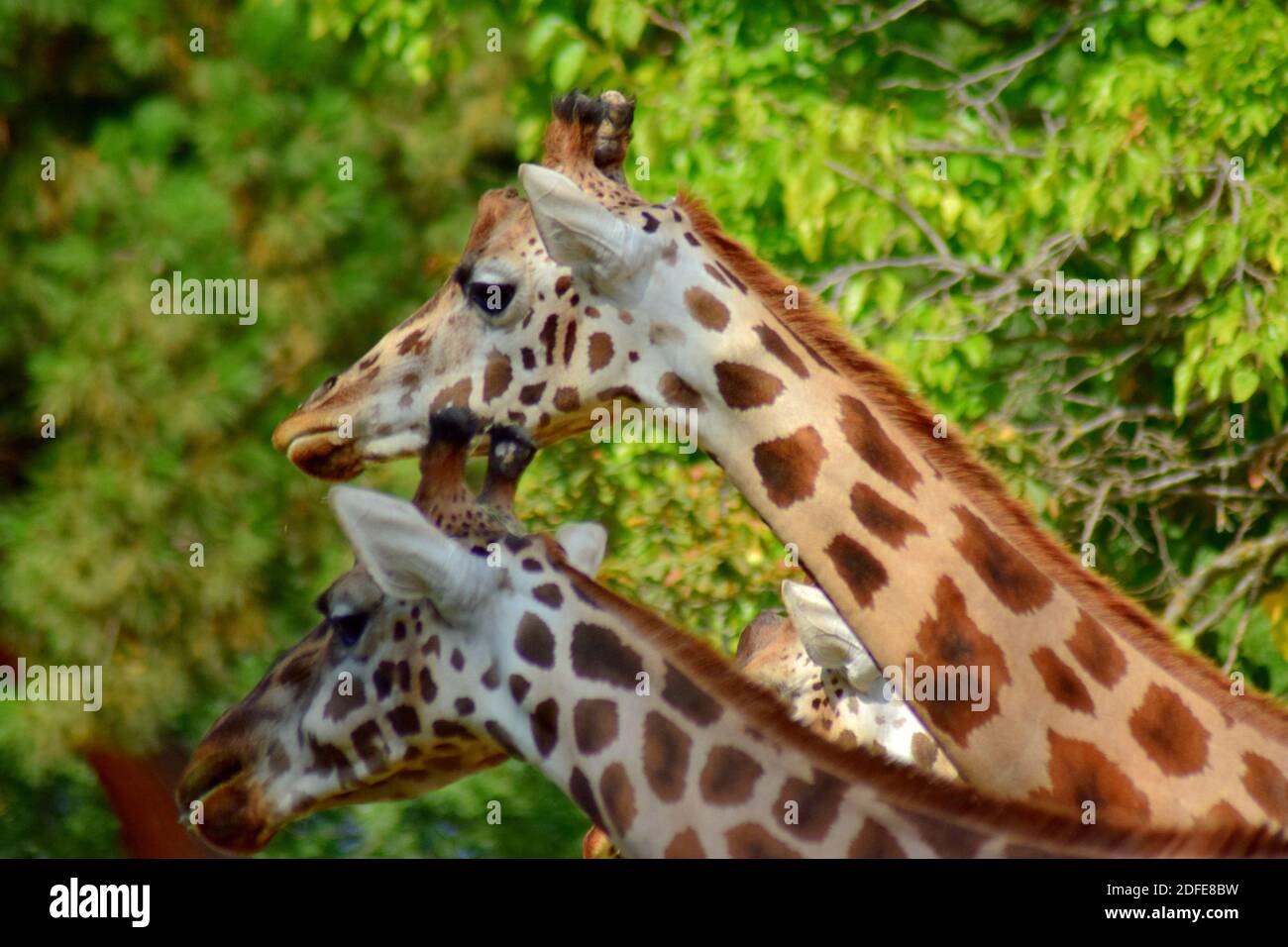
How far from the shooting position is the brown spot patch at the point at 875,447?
393cm

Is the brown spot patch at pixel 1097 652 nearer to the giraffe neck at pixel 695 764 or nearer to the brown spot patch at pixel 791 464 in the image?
the brown spot patch at pixel 791 464

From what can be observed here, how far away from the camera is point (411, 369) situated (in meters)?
4.41

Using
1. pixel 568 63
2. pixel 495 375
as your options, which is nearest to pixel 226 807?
pixel 495 375

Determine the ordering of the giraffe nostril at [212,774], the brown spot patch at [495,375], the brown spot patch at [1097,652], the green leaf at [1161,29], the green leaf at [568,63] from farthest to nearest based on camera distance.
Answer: the green leaf at [568,63] → the green leaf at [1161,29] → the brown spot patch at [495,375] → the brown spot patch at [1097,652] → the giraffe nostril at [212,774]

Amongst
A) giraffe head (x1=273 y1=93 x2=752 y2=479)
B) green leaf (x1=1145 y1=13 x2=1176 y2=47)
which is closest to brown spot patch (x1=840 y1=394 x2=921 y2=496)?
giraffe head (x1=273 y1=93 x2=752 y2=479)

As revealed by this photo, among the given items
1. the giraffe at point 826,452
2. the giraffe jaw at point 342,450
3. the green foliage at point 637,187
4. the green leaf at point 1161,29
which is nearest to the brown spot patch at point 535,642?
the giraffe at point 826,452

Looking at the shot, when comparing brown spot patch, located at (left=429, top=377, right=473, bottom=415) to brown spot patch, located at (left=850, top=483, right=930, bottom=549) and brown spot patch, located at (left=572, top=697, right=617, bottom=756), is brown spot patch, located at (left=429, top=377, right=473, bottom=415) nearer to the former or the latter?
brown spot patch, located at (left=850, top=483, right=930, bottom=549)

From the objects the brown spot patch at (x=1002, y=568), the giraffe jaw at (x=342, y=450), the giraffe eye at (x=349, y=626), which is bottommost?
the giraffe eye at (x=349, y=626)

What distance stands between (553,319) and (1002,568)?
Answer: 1.10 meters

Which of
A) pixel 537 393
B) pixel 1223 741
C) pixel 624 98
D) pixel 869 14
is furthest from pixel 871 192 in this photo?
pixel 1223 741

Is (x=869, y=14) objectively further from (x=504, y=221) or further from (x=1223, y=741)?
(x=1223, y=741)

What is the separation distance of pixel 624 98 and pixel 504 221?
0.40m

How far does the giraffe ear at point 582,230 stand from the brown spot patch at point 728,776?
125 cm
